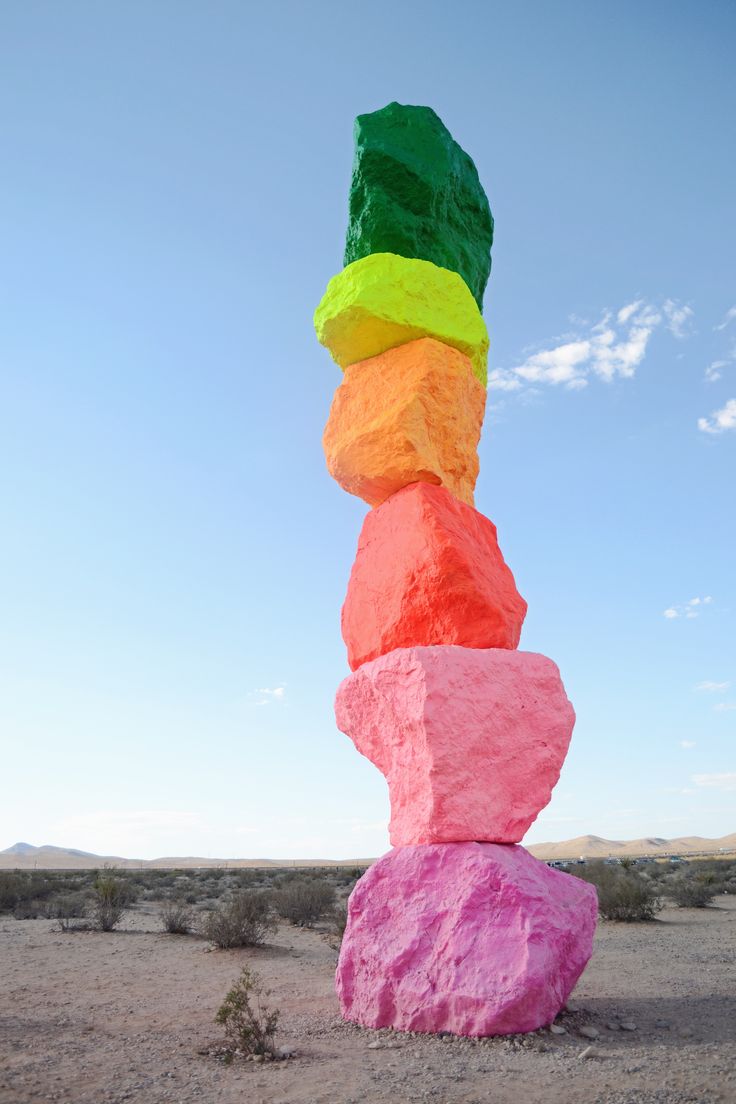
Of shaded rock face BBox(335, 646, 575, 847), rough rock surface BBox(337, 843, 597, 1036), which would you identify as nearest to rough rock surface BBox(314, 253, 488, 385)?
shaded rock face BBox(335, 646, 575, 847)

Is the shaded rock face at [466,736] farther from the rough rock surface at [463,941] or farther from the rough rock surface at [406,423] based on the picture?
the rough rock surface at [406,423]

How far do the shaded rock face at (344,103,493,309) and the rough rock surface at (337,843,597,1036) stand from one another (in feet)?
17.2

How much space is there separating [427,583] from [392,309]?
2435 mm

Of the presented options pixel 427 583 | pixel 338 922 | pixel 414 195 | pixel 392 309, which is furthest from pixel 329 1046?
pixel 338 922

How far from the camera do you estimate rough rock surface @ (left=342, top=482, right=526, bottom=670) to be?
19.4 feet

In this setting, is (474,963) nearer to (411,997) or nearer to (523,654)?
(411,997)

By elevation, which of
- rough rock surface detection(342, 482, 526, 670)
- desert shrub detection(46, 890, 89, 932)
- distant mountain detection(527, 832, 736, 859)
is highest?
rough rock surface detection(342, 482, 526, 670)

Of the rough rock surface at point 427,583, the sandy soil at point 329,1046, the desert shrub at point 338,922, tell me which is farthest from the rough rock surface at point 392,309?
the desert shrub at point 338,922

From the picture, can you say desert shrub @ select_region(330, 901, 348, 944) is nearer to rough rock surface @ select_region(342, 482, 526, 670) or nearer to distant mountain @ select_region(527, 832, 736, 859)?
rough rock surface @ select_region(342, 482, 526, 670)

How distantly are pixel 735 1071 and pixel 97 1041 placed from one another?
3.94m

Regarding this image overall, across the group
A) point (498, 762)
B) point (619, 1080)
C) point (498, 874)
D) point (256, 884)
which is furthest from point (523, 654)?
point (256, 884)

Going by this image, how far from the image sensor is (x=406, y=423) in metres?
6.25

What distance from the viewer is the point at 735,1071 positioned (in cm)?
421

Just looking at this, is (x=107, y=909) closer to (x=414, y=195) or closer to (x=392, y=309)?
(x=392, y=309)
